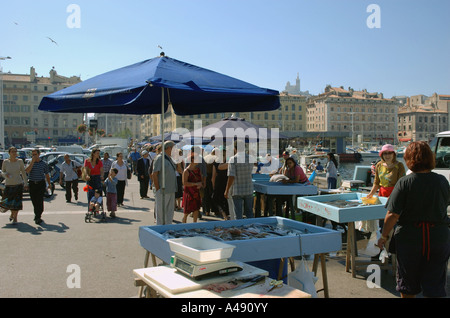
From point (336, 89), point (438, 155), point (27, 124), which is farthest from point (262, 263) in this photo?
point (336, 89)

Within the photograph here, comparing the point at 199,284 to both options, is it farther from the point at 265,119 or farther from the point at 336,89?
the point at 336,89

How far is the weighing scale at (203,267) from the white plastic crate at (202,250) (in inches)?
1.5

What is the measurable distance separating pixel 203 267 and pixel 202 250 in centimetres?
13

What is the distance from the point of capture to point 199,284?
2898 mm

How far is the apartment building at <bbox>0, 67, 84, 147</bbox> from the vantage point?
106 m

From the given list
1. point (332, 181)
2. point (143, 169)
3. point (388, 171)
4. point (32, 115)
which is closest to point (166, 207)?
A: point (388, 171)

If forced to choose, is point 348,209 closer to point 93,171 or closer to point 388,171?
point 388,171

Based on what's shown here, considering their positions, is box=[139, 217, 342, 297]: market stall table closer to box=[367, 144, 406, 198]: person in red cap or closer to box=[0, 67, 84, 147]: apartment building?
box=[367, 144, 406, 198]: person in red cap

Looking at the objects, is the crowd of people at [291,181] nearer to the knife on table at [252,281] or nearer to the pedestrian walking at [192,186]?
the pedestrian walking at [192,186]

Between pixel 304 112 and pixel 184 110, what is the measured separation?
127439mm

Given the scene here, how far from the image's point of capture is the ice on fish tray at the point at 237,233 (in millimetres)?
4195

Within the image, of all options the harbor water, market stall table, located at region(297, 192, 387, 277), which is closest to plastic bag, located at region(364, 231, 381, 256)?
market stall table, located at region(297, 192, 387, 277)

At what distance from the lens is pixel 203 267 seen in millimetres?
2941

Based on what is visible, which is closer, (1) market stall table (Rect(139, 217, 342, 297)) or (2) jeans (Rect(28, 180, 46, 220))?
(1) market stall table (Rect(139, 217, 342, 297))
